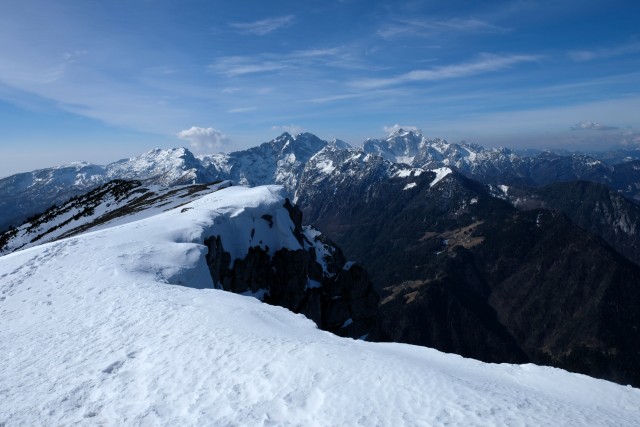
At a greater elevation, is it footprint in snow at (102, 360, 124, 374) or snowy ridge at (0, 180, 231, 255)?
snowy ridge at (0, 180, 231, 255)

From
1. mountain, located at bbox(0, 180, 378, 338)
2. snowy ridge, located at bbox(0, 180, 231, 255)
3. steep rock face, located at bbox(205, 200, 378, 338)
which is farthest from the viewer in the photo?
snowy ridge, located at bbox(0, 180, 231, 255)

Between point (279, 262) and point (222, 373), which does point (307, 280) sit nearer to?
point (279, 262)

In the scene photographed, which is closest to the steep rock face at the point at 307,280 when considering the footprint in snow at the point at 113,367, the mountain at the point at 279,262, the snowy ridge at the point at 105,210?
the mountain at the point at 279,262

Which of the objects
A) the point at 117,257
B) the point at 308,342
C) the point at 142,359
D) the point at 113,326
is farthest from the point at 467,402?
the point at 117,257

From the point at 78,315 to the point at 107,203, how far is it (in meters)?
93.5

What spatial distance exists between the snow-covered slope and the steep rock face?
1812 cm

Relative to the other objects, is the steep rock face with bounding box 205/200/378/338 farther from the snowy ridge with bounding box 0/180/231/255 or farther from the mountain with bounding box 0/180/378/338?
the snowy ridge with bounding box 0/180/231/255

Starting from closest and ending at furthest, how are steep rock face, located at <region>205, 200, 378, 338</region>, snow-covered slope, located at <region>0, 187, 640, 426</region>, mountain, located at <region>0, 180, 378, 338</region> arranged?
1. snow-covered slope, located at <region>0, 187, 640, 426</region>
2. steep rock face, located at <region>205, 200, 378, 338</region>
3. mountain, located at <region>0, 180, 378, 338</region>

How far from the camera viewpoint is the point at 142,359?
17547 mm

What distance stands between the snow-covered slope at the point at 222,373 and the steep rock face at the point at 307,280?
18116mm

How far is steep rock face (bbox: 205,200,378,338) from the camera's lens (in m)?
48.8

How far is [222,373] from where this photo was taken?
16.3 meters

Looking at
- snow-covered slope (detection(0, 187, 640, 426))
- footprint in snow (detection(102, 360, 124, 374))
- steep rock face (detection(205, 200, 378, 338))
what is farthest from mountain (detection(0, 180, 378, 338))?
footprint in snow (detection(102, 360, 124, 374))

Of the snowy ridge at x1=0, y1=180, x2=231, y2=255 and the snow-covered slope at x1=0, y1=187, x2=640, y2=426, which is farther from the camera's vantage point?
the snowy ridge at x1=0, y1=180, x2=231, y2=255
